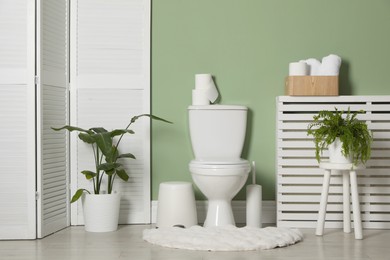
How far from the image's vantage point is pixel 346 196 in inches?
140

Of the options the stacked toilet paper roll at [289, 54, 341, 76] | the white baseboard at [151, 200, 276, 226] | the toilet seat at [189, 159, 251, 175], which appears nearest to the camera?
the toilet seat at [189, 159, 251, 175]

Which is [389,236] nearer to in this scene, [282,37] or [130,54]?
[282,37]

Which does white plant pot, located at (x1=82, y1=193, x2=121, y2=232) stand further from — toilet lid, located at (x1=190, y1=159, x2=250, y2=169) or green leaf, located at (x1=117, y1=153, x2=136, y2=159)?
toilet lid, located at (x1=190, y1=159, x2=250, y2=169)

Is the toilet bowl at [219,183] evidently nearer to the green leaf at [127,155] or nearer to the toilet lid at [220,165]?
the toilet lid at [220,165]

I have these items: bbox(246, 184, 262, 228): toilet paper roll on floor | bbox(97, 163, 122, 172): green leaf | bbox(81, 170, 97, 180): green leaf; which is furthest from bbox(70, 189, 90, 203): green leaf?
bbox(246, 184, 262, 228): toilet paper roll on floor

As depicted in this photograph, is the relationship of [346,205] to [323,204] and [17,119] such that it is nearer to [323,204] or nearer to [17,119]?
[323,204]

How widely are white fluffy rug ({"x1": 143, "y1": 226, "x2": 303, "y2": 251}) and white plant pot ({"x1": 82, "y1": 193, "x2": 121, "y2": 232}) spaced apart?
0.31 m

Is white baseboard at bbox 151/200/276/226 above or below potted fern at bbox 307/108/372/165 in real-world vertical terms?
below

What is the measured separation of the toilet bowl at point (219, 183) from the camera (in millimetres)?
3533

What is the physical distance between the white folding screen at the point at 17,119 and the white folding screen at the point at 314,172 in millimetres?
1653

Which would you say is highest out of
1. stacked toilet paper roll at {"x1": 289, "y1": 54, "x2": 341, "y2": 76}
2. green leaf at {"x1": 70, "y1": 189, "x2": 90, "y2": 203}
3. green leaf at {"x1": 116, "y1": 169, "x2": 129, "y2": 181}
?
stacked toilet paper roll at {"x1": 289, "y1": 54, "x2": 341, "y2": 76}

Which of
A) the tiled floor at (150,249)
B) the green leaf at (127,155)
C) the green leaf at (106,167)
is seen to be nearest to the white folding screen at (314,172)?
the tiled floor at (150,249)

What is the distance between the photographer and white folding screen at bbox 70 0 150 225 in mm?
3988

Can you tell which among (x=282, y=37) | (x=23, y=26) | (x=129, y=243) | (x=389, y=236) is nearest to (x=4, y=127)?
(x=23, y=26)
